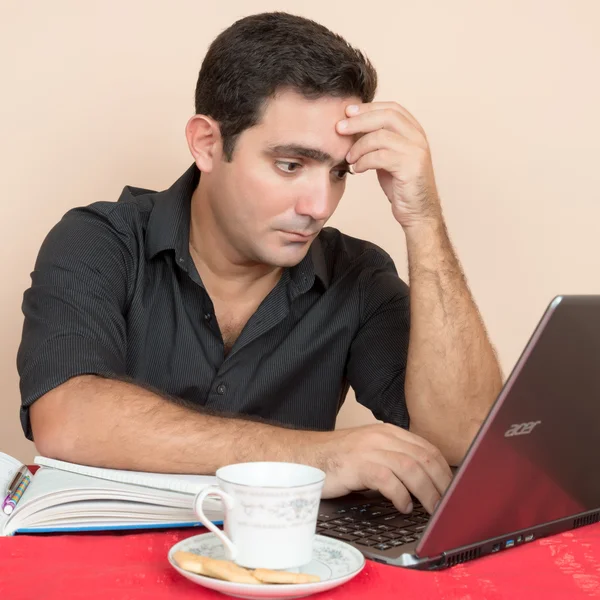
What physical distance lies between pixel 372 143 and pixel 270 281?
1.38ft

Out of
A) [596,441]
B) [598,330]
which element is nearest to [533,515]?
[596,441]

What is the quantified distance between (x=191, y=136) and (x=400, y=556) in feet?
3.64

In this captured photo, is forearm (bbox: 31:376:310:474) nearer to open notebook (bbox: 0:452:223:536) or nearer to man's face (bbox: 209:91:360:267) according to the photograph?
open notebook (bbox: 0:452:223:536)

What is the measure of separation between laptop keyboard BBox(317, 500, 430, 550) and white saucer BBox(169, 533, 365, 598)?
68 millimetres

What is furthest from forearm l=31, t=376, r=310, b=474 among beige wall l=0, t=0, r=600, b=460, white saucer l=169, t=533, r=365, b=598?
beige wall l=0, t=0, r=600, b=460

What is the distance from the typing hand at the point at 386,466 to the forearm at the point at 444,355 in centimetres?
44

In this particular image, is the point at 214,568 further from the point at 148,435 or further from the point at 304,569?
the point at 148,435

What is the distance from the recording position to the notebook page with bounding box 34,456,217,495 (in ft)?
3.16

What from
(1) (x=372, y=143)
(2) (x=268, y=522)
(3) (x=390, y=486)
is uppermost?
(1) (x=372, y=143)

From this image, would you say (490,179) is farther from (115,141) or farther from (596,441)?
(596,441)

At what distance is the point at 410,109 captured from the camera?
2.49 metres

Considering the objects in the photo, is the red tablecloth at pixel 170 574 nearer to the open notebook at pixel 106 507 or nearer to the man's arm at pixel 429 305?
the open notebook at pixel 106 507

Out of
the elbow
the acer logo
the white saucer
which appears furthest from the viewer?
the elbow

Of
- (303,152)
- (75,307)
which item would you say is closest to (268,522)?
(75,307)
